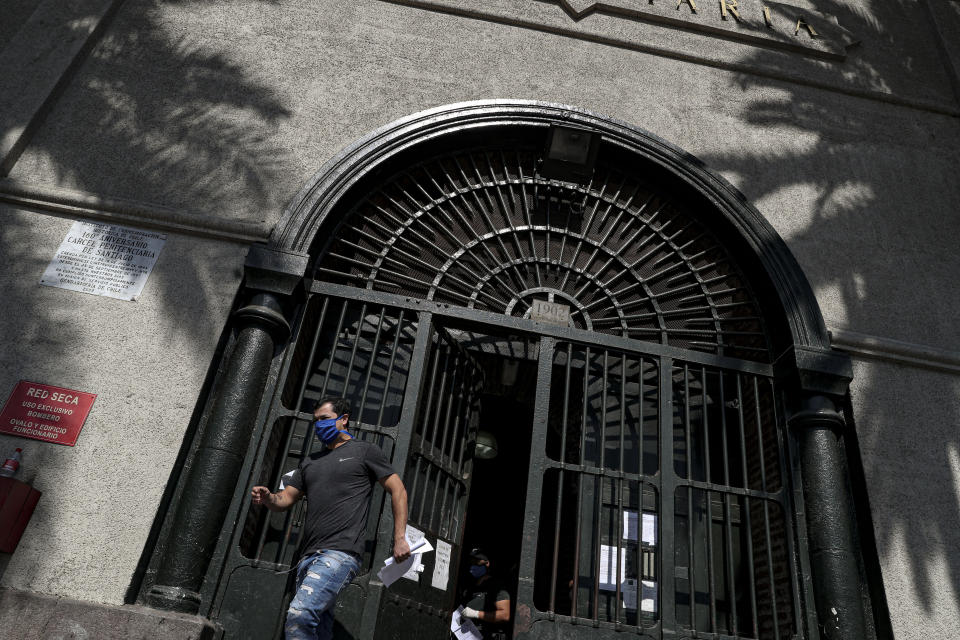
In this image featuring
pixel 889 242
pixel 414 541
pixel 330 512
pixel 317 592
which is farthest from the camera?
pixel 889 242

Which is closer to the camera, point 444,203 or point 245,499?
point 245,499

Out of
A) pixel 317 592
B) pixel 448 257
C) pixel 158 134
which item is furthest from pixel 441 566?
pixel 158 134

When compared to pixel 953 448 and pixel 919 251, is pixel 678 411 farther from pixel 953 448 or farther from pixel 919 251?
pixel 919 251

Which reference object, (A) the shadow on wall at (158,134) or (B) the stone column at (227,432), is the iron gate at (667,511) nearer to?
(B) the stone column at (227,432)

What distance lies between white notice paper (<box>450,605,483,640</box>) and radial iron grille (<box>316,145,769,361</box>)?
2155 millimetres

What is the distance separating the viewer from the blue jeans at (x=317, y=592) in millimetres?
2971

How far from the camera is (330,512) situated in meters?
3.28

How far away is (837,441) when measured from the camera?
4.65 m

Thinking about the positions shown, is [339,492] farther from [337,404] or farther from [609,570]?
[609,570]

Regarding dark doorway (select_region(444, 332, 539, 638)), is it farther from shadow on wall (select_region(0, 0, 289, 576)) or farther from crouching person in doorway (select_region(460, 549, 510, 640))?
shadow on wall (select_region(0, 0, 289, 576))

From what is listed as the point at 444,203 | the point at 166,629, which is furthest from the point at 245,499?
the point at 444,203

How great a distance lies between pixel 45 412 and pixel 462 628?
2.94 metres

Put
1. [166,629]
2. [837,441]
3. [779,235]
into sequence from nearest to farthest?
[166,629]
[837,441]
[779,235]

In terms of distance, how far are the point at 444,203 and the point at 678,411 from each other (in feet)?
8.14
